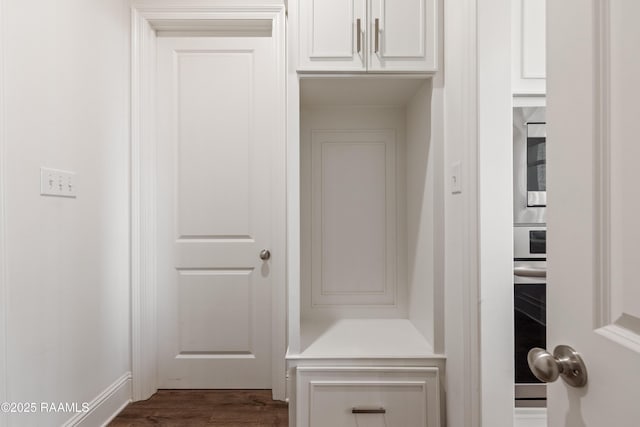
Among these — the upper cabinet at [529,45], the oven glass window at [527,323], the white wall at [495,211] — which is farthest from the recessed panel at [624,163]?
the upper cabinet at [529,45]

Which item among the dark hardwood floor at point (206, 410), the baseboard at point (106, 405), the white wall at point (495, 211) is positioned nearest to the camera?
the white wall at point (495, 211)

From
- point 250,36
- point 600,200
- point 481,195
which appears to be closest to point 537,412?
point 481,195

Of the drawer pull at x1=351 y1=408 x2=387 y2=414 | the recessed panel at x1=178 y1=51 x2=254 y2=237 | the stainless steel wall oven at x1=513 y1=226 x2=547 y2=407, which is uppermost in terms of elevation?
the recessed panel at x1=178 y1=51 x2=254 y2=237

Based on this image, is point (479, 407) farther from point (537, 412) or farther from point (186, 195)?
point (186, 195)

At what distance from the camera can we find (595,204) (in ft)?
1.66

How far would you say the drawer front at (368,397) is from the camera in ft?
4.91

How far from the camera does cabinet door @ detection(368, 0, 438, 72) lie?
1.55m

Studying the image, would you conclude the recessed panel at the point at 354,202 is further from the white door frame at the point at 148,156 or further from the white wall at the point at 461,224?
the white wall at the point at 461,224

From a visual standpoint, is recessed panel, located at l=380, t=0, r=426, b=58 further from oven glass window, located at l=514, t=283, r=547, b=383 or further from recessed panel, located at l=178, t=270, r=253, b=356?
recessed panel, located at l=178, t=270, r=253, b=356

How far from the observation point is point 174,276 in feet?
7.46

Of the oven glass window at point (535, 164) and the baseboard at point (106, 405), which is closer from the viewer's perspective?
the oven glass window at point (535, 164)

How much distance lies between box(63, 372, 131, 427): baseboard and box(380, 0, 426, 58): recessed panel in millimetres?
2144

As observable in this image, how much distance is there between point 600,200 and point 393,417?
1308 millimetres

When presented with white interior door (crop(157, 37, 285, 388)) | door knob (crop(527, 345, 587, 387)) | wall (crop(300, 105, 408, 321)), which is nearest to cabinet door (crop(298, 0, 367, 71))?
wall (crop(300, 105, 408, 321))
